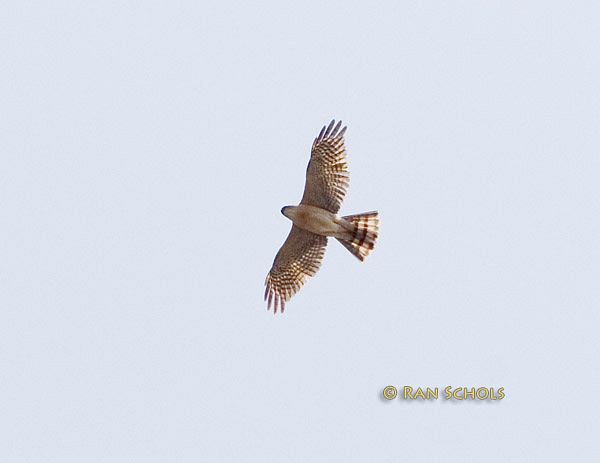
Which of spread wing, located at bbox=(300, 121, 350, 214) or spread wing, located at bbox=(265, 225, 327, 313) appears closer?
spread wing, located at bbox=(300, 121, 350, 214)

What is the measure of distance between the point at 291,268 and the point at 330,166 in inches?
91.7

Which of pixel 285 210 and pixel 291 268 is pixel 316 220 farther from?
pixel 291 268

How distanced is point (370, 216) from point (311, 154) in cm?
156

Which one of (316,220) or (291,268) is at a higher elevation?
(316,220)

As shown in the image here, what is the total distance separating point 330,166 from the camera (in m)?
30.5

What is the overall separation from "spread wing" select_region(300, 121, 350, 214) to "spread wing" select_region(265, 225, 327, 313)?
1.21m

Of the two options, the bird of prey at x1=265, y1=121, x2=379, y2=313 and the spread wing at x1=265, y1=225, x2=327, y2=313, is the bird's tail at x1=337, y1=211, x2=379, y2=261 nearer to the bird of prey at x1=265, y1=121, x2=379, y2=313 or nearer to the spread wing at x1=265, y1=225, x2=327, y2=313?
the bird of prey at x1=265, y1=121, x2=379, y2=313

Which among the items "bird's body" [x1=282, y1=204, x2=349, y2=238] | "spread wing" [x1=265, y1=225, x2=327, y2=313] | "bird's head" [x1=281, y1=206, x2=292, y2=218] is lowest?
"spread wing" [x1=265, y1=225, x2=327, y2=313]

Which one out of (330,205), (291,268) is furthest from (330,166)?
(291,268)

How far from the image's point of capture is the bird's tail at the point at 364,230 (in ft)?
100

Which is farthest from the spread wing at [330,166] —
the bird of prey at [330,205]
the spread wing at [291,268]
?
the spread wing at [291,268]

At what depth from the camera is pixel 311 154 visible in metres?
30.6

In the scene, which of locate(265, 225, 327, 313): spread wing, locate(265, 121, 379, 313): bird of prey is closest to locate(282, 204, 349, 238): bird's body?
Answer: locate(265, 121, 379, 313): bird of prey

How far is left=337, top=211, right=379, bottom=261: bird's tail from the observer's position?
30516mm
